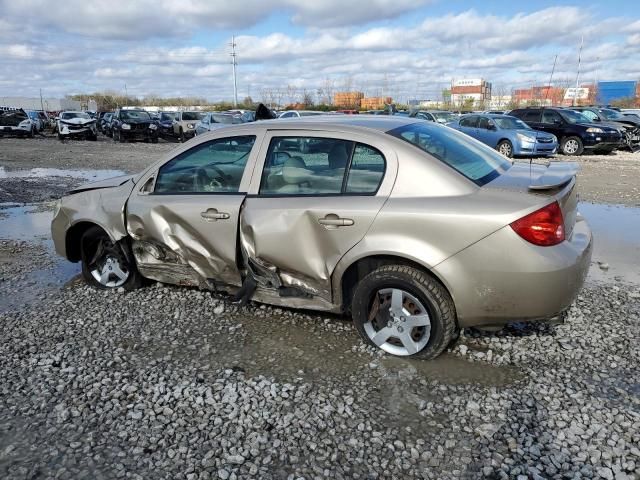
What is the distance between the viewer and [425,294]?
3414 mm

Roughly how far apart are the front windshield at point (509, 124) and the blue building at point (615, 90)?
50.7m

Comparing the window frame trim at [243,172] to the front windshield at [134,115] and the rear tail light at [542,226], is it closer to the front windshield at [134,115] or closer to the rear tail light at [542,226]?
the rear tail light at [542,226]

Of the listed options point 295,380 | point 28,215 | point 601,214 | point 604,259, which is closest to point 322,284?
point 295,380

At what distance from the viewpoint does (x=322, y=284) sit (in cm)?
381

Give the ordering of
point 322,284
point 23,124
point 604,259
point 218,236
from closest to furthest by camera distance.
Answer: point 322,284, point 218,236, point 604,259, point 23,124

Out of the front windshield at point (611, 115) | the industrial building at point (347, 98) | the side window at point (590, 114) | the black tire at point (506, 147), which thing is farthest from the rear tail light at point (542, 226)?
the industrial building at point (347, 98)

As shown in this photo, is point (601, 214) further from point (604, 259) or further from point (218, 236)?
point (218, 236)

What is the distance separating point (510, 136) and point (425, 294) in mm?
14716

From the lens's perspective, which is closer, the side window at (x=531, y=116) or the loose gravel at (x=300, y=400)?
the loose gravel at (x=300, y=400)

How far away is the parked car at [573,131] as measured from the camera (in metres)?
18.2

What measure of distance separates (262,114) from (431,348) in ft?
13.4

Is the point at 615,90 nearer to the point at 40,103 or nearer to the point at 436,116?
the point at 436,116

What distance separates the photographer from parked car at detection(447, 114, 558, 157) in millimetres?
16406

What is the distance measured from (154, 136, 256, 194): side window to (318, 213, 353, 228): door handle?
87cm
